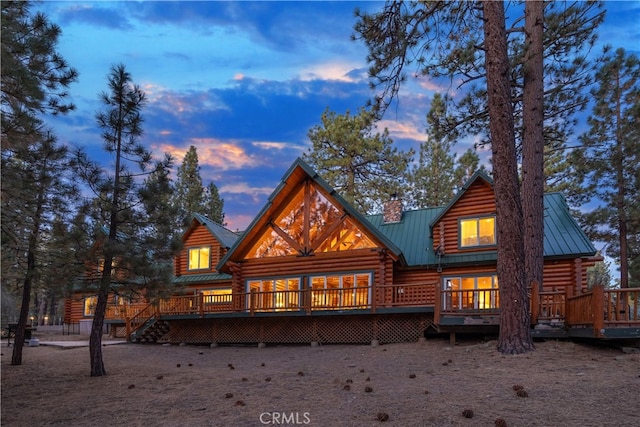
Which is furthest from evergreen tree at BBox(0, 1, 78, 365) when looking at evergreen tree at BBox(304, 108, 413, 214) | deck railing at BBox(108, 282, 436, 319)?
evergreen tree at BBox(304, 108, 413, 214)

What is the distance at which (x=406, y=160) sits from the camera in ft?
115

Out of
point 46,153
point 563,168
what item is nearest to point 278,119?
point 563,168

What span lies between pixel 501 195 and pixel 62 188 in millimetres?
10260

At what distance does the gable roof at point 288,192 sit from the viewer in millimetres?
17516

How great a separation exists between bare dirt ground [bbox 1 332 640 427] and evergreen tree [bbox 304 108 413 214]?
2221 centimetres

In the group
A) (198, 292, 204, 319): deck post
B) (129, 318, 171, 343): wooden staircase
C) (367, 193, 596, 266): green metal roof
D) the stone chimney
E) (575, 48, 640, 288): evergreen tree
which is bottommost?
(129, 318, 171, 343): wooden staircase

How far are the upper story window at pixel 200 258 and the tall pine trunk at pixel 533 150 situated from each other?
16.5 m

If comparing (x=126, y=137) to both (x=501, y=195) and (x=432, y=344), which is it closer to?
(x=501, y=195)

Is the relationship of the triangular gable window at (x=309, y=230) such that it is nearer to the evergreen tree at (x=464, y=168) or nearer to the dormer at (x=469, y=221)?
the dormer at (x=469, y=221)

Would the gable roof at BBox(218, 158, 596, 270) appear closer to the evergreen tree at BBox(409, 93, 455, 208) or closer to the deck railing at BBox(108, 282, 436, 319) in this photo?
the deck railing at BBox(108, 282, 436, 319)

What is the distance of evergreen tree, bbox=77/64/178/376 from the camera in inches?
427

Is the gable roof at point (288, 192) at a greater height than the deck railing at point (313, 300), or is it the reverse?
the gable roof at point (288, 192)

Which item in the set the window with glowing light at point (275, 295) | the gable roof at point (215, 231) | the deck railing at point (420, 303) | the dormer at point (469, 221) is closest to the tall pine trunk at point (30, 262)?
the deck railing at point (420, 303)

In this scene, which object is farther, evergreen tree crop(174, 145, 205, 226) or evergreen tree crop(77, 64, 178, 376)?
evergreen tree crop(174, 145, 205, 226)
